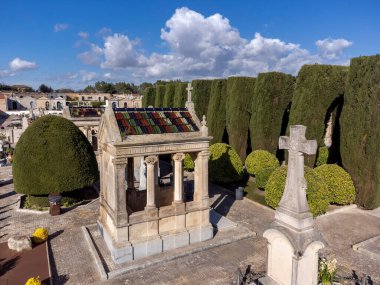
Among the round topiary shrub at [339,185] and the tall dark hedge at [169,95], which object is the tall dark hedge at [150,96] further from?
the round topiary shrub at [339,185]

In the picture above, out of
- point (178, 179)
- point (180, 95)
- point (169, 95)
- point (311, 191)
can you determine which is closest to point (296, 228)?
point (178, 179)

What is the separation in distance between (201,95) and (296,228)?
23.1m

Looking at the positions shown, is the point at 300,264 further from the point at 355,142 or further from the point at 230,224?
the point at 355,142

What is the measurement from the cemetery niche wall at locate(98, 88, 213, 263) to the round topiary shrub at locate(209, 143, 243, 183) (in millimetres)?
8054

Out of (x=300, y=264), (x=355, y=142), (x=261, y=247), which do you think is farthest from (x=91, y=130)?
(x=300, y=264)

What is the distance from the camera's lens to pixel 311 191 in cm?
1417

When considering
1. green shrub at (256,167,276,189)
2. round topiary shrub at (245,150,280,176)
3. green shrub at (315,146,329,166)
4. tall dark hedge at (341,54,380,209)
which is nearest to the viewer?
tall dark hedge at (341,54,380,209)

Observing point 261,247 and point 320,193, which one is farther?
point 320,193

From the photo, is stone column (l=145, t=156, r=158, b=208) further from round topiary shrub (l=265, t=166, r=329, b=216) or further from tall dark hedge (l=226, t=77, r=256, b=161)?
tall dark hedge (l=226, t=77, r=256, b=161)

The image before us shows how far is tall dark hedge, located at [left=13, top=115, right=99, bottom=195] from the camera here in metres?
15.7

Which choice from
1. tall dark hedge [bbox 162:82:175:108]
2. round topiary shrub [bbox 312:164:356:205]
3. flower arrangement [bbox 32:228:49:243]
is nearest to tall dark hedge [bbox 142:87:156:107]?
tall dark hedge [bbox 162:82:175:108]

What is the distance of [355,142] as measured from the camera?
16906mm

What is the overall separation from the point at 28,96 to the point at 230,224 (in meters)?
94.6

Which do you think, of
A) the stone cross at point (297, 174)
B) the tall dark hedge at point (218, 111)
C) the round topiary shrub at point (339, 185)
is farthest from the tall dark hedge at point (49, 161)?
the round topiary shrub at point (339, 185)
